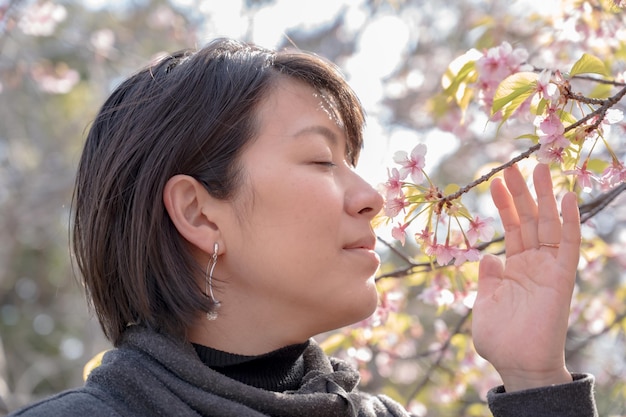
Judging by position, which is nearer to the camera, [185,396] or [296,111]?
[185,396]

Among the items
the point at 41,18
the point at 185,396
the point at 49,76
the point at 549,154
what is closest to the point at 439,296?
the point at 549,154

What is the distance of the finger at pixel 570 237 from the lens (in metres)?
1.11

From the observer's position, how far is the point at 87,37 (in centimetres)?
415

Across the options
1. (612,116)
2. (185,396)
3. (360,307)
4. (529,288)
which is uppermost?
(612,116)

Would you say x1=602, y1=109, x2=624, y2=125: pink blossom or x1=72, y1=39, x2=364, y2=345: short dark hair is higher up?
x1=602, y1=109, x2=624, y2=125: pink blossom

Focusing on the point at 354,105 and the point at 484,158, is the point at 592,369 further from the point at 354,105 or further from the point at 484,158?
the point at 354,105

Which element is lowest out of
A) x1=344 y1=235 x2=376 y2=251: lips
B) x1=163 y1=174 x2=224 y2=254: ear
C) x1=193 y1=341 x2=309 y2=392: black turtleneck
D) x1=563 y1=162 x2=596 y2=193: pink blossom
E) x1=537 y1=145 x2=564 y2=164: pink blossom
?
x1=193 y1=341 x2=309 y2=392: black turtleneck

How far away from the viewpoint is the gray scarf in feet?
3.57

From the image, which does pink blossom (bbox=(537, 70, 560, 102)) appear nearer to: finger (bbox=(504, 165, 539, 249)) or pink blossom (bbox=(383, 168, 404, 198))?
finger (bbox=(504, 165, 539, 249))

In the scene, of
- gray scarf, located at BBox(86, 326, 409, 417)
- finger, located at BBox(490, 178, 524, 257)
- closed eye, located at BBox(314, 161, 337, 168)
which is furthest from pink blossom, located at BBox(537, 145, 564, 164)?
gray scarf, located at BBox(86, 326, 409, 417)

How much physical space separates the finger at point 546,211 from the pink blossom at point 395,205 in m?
0.20

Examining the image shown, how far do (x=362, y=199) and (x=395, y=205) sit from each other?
7 cm

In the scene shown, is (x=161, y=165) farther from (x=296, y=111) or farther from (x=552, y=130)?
(x=552, y=130)

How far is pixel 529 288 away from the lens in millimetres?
1183
